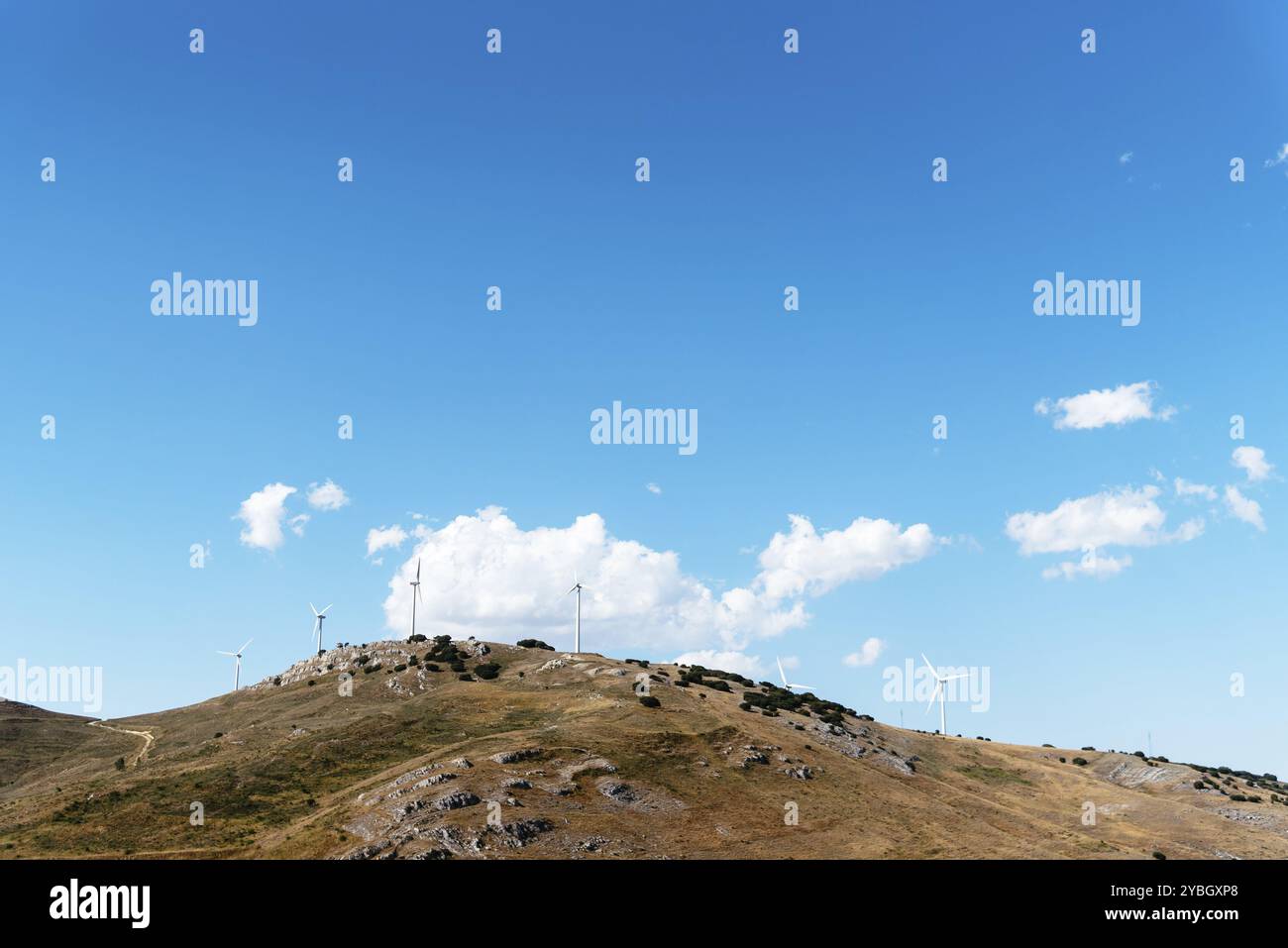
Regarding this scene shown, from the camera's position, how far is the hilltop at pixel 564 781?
80.0m

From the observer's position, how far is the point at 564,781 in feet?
291

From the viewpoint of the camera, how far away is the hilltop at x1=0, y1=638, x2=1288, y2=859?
80.0 m

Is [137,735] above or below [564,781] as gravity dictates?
below

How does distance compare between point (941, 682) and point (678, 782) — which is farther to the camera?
point (941, 682)

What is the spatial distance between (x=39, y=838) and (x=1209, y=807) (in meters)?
137

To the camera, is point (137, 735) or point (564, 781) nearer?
point (564, 781)

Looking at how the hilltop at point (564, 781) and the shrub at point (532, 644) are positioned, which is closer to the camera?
the hilltop at point (564, 781)

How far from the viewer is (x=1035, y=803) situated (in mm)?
118812

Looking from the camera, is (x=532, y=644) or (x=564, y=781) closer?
(x=564, y=781)

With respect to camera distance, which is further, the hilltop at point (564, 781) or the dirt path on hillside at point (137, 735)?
the dirt path on hillside at point (137, 735)

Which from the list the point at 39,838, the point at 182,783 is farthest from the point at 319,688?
the point at 39,838

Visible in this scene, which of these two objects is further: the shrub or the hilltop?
the shrub
